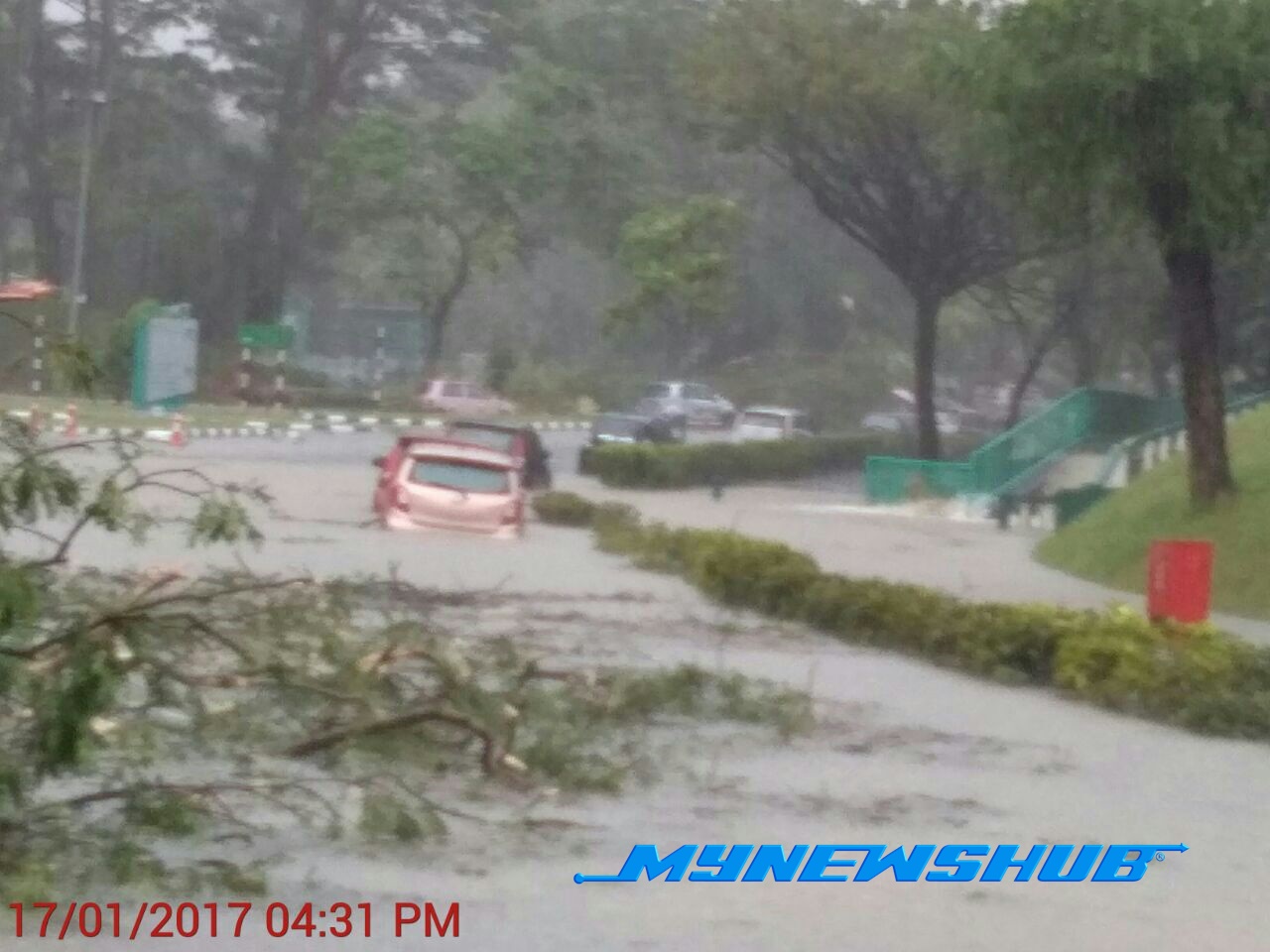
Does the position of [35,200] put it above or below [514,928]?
above

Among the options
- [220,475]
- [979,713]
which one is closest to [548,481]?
[220,475]

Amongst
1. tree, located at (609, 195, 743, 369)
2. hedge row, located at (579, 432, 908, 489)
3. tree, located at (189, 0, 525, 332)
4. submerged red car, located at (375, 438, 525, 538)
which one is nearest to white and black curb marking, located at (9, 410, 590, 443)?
hedge row, located at (579, 432, 908, 489)

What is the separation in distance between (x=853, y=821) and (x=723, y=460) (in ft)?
119

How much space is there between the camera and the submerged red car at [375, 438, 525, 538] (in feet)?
83.1

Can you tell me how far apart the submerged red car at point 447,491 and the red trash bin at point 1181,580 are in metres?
10.4

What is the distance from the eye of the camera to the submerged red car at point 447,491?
25344mm

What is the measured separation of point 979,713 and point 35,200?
170ft

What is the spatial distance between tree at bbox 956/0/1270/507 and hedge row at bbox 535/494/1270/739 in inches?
264

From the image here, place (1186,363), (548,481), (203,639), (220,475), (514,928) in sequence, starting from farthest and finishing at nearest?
(548,481)
(220,475)
(1186,363)
(203,639)
(514,928)

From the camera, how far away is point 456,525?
25.5 m

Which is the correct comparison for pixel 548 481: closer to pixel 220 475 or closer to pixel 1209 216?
pixel 220 475

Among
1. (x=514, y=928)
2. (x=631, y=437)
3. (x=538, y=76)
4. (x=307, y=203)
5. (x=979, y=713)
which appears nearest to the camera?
(x=514, y=928)

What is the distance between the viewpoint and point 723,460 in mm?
46625

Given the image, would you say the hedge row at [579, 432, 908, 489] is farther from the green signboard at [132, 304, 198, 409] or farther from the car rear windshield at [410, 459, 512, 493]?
the car rear windshield at [410, 459, 512, 493]
